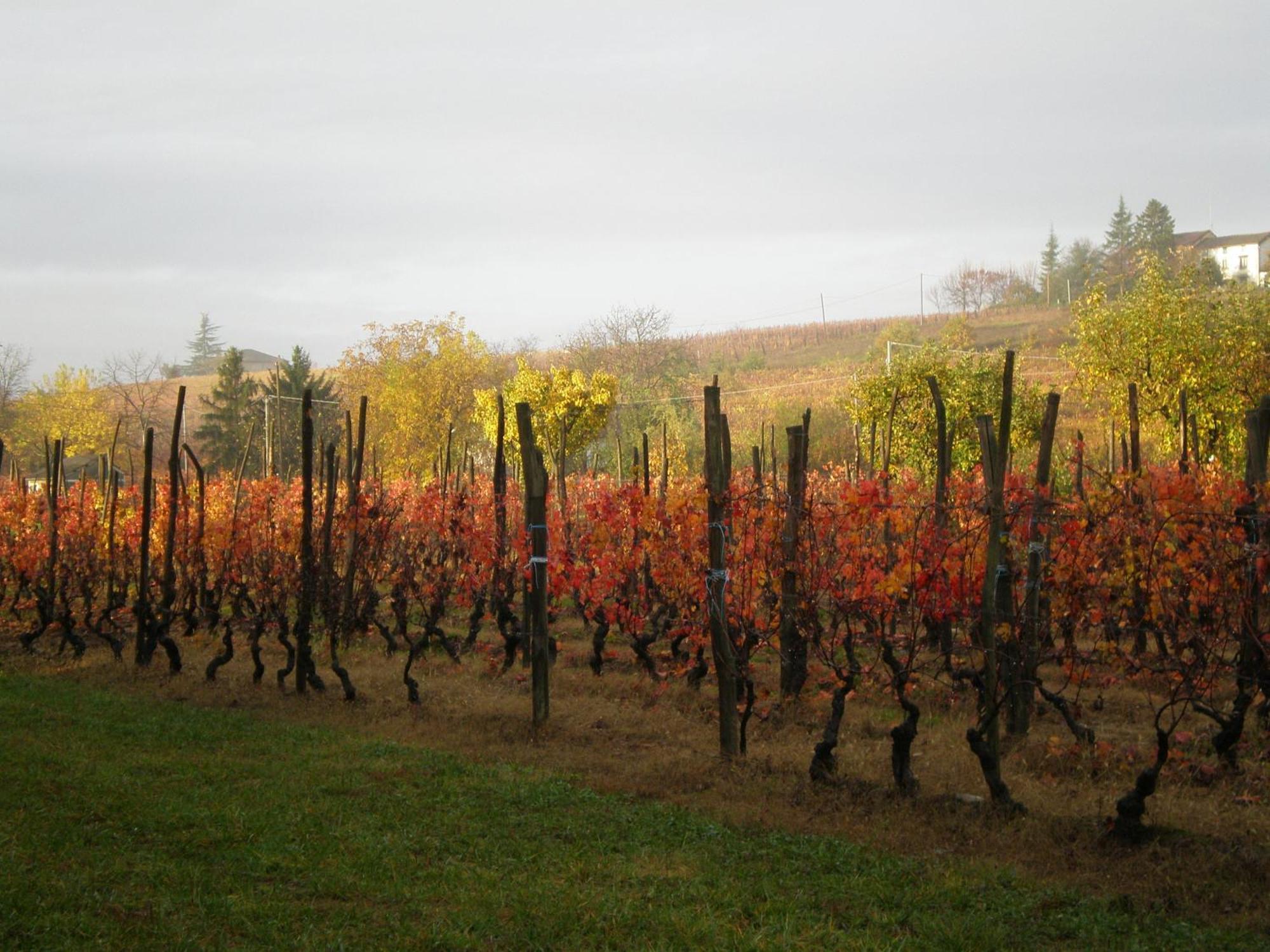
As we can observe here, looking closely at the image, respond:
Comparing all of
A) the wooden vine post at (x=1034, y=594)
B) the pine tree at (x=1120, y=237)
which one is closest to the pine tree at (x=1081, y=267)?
the pine tree at (x=1120, y=237)

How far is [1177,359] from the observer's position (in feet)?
56.9

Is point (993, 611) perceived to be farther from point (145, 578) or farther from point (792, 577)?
point (145, 578)

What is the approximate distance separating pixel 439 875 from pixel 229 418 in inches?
1639

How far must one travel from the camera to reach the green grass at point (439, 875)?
13.9 feet

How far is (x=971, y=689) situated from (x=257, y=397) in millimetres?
35667

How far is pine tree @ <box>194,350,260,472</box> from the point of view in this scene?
43.2m

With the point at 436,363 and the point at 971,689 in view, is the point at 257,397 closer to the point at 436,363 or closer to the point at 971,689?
the point at 436,363

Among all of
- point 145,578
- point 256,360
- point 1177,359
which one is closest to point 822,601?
point 145,578

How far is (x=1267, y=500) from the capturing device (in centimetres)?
602

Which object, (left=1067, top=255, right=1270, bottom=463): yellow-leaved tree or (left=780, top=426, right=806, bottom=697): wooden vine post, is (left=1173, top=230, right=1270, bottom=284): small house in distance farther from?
(left=780, top=426, right=806, bottom=697): wooden vine post

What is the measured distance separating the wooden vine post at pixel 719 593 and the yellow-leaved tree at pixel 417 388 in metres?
26.4

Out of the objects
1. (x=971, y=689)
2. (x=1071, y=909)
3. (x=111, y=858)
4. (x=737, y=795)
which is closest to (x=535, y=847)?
(x=737, y=795)

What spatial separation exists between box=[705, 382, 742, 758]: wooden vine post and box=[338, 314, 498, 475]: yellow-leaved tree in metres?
26.4

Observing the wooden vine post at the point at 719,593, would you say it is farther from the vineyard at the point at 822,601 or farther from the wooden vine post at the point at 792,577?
the wooden vine post at the point at 792,577
